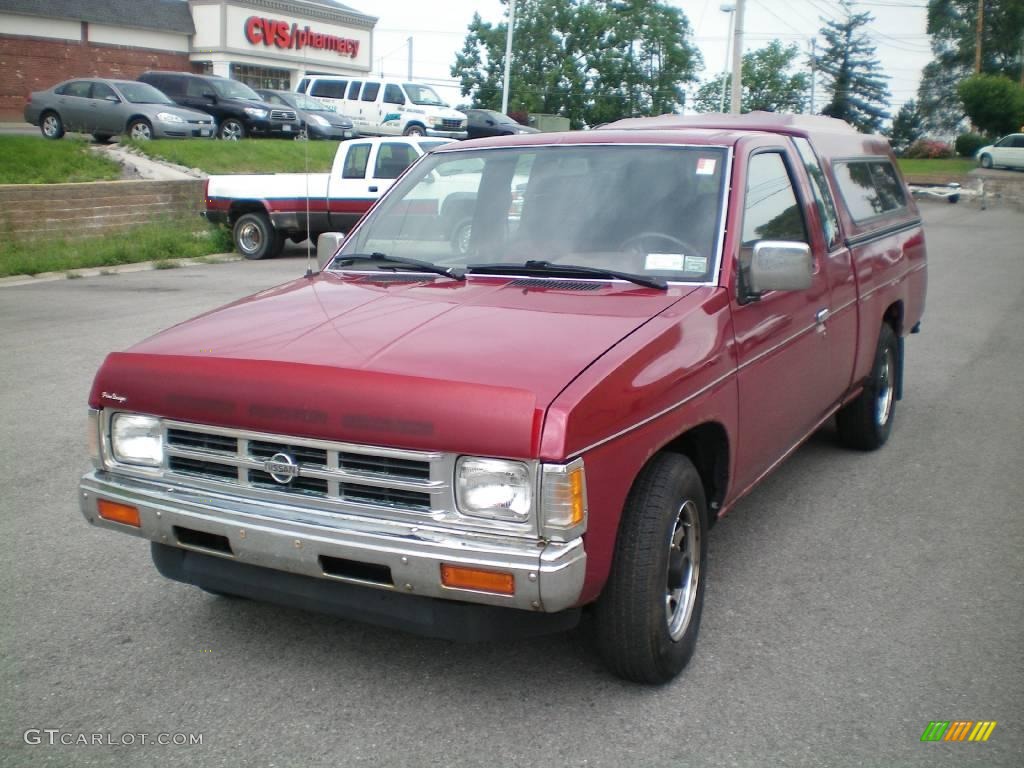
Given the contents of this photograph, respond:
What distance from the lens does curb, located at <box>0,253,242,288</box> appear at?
1486 cm

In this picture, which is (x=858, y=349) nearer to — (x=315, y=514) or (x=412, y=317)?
(x=412, y=317)

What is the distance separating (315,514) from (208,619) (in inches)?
46.6

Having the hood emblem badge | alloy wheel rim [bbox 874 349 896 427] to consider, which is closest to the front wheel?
alloy wheel rim [bbox 874 349 896 427]

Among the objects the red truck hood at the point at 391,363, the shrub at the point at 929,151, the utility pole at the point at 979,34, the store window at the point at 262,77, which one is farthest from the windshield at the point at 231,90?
the utility pole at the point at 979,34

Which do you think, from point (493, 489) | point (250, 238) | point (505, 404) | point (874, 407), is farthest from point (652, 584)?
point (250, 238)

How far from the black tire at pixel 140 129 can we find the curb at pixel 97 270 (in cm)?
975

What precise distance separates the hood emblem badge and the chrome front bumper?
0.09 metres

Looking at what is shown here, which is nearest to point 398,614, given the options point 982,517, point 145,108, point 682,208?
point 682,208

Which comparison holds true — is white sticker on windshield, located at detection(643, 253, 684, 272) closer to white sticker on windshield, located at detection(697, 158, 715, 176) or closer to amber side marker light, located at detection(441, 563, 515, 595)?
white sticker on windshield, located at detection(697, 158, 715, 176)

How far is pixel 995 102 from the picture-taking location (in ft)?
185

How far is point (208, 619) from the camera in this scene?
14.0 feet

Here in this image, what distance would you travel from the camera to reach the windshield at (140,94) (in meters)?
27.0

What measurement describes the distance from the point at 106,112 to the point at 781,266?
25.5m

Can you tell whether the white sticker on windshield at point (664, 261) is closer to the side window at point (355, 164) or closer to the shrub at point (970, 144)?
the side window at point (355, 164)
